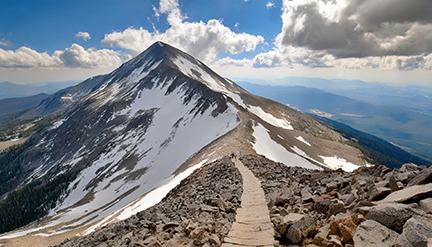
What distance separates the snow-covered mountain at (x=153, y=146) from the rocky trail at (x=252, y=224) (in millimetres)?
24331

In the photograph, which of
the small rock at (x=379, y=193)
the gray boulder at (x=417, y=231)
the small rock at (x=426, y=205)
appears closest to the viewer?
the gray boulder at (x=417, y=231)

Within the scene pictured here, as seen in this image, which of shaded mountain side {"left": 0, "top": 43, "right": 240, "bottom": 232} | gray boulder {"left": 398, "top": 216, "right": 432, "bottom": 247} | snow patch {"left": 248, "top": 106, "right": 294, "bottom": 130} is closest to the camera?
gray boulder {"left": 398, "top": 216, "right": 432, "bottom": 247}

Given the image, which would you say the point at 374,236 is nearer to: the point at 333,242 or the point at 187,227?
the point at 333,242

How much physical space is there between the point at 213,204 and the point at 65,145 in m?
187

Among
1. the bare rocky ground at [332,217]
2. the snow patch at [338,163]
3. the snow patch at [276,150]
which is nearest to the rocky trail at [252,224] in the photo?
the bare rocky ground at [332,217]

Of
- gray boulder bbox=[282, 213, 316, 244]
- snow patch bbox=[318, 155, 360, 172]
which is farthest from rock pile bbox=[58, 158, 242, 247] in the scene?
snow patch bbox=[318, 155, 360, 172]

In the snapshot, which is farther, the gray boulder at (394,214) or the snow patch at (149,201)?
the snow patch at (149,201)

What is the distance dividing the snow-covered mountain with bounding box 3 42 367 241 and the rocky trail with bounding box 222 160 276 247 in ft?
79.8

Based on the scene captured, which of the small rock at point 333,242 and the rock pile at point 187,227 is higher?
the small rock at point 333,242

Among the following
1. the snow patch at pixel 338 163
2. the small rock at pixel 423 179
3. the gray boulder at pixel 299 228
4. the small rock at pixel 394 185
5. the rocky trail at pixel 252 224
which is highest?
the small rock at pixel 423 179

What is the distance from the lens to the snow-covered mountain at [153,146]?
175 ft

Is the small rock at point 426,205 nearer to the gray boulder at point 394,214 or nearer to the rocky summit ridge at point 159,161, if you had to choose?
the gray boulder at point 394,214

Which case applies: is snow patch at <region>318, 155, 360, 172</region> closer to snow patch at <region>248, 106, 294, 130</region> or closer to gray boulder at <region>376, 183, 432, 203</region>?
snow patch at <region>248, 106, 294, 130</region>

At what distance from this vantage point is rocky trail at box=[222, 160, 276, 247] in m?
9.28
